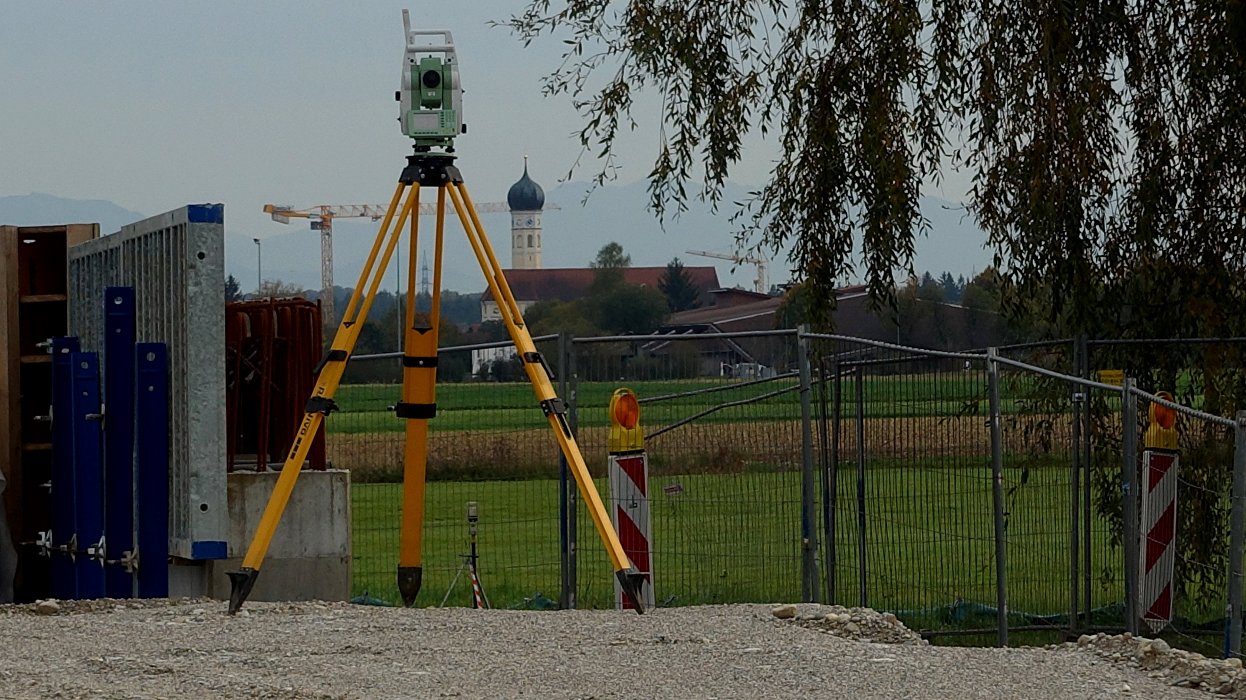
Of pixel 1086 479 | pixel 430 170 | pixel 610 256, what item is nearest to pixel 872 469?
pixel 1086 479

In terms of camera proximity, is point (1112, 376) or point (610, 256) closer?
point (1112, 376)

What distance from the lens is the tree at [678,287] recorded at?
125125 mm

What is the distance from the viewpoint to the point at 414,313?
10445 millimetres

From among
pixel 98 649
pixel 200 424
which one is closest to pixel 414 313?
pixel 200 424

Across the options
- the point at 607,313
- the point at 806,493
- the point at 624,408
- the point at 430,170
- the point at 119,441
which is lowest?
the point at 806,493

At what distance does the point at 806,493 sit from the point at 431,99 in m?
3.62

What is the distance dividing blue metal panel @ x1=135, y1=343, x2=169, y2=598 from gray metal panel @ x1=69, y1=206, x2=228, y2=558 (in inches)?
2.0

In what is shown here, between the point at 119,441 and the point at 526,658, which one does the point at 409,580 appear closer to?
the point at 119,441

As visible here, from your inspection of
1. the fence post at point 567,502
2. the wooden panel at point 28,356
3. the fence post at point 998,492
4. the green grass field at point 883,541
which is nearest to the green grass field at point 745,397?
the fence post at point 567,502

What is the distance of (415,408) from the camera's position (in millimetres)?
10289

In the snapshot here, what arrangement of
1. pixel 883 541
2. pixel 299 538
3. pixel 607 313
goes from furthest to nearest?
pixel 607 313 < pixel 883 541 < pixel 299 538

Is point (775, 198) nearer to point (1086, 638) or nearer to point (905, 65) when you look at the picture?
point (905, 65)

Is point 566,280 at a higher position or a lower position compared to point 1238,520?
higher

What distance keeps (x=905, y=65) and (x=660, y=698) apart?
23.0 feet
